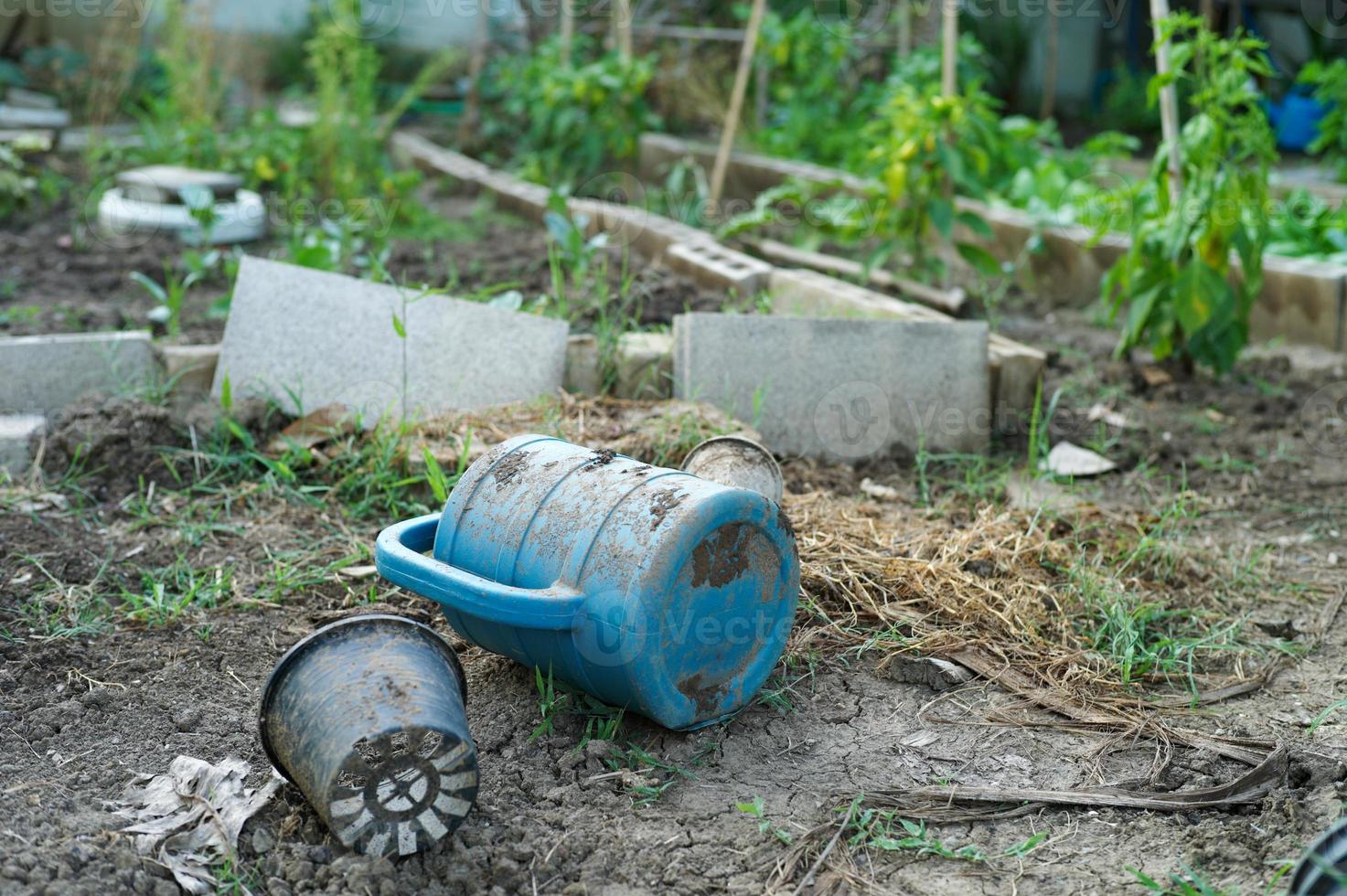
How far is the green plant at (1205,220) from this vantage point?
4.15 meters

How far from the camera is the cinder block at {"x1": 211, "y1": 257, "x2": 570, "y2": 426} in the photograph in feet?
12.1

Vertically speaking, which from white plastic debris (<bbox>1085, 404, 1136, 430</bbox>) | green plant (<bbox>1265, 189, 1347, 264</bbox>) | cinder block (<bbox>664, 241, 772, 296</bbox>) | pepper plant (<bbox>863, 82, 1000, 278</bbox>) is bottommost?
white plastic debris (<bbox>1085, 404, 1136, 430</bbox>)

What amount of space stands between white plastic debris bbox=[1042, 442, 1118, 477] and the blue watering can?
5.76 feet

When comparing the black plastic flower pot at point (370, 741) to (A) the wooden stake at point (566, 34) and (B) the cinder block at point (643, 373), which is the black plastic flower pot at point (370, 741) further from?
(A) the wooden stake at point (566, 34)

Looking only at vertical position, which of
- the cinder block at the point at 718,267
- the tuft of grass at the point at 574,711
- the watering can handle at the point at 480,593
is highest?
the cinder block at the point at 718,267

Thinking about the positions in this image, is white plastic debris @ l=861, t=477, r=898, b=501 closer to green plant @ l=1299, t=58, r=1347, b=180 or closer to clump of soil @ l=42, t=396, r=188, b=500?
clump of soil @ l=42, t=396, r=188, b=500

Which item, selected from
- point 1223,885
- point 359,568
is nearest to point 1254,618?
point 1223,885

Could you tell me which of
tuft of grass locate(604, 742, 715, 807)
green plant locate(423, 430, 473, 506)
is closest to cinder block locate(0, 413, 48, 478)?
green plant locate(423, 430, 473, 506)

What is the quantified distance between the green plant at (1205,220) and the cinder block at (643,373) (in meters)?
1.75

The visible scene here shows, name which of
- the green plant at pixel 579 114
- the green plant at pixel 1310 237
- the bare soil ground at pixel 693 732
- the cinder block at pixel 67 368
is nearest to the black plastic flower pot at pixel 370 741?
the bare soil ground at pixel 693 732

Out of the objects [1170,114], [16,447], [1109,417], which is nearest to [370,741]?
[16,447]

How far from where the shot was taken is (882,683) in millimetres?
2600

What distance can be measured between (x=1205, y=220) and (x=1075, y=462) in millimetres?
1033

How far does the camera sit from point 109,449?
11.2ft
